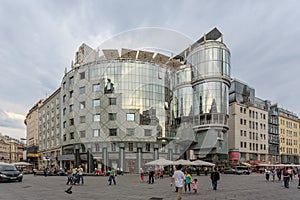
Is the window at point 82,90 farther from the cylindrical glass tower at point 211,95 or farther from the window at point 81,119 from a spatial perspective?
the cylindrical glass tower at point 211,95

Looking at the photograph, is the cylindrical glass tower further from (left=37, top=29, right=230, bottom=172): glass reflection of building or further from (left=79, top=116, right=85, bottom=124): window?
(left=79, top=116, right=85, bottom=124): window

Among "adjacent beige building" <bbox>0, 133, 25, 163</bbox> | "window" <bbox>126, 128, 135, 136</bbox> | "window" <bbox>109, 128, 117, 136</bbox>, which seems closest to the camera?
"window" <bbox>126, 128, 135, 136</bbox>

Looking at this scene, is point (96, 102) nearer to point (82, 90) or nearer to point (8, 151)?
point (82, 90)

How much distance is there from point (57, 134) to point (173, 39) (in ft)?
217

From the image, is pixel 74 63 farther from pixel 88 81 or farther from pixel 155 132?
pixel 155 132

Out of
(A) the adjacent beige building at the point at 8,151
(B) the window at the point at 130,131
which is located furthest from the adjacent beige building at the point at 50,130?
(A) the adjacent beige building at the point at 8,151

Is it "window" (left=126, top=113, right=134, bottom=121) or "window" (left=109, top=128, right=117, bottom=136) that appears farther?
"window" (left=109, top=128, right=117, bottom=136)

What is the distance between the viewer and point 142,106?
57.5 m

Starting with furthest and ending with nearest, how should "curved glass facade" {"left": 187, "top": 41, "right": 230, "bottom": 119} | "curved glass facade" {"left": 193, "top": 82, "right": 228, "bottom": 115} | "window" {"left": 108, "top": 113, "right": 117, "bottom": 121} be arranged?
1. "curved glass facade" {"left": 193, "top": 82, "right": 228, "bottom": 115}
2. "curved glass facade" {"left": 187, "top": 41, "right": 230, "bottom": 119}
3. "window" {"left": 108, "top": 113, "right": 117, "bottom": 121}

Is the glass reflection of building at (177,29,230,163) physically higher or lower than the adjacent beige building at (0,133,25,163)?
higher

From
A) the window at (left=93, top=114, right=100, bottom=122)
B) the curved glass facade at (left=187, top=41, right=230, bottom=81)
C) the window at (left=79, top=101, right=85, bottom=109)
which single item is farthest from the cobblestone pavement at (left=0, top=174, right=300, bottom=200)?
the curved glass facade at (left=187, top=41, right=230, bottom=81)

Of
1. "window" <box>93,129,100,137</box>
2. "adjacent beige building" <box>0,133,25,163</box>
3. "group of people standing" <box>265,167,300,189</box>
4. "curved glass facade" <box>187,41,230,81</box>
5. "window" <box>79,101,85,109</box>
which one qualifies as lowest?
"adjacent beige building" <box>0,133,25,163</box>

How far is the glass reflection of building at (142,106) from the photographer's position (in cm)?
5962

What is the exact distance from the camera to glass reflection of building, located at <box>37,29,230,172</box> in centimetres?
5962
